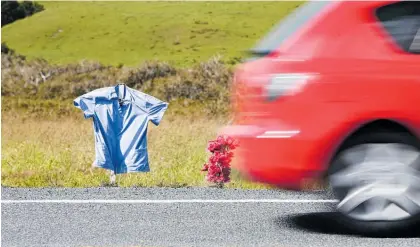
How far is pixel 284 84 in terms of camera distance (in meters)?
5.52

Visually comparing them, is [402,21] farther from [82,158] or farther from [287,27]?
[82,158]

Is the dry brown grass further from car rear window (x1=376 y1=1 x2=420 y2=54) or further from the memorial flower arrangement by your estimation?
car rear window (x1=376 y1=1 x2=420 y2=54)

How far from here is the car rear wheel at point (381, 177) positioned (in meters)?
5.47

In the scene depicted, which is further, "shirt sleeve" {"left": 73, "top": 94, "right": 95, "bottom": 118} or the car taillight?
"shirt sleeve" {"left": 73, "top": 94, "right": 95, "bottom": 118}

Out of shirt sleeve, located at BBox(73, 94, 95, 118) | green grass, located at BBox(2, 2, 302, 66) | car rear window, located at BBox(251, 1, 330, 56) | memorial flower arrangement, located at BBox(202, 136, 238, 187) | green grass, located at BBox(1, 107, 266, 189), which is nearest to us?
car rear window, located at BBox(251, 1, 330, 56)

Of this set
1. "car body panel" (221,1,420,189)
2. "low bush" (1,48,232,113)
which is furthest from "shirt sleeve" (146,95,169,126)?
"low bush" (1,48,232,113)

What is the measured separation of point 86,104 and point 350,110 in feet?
12.3

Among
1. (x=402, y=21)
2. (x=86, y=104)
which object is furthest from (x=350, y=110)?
(x=86, y=104)

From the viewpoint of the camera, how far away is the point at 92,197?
290 inches

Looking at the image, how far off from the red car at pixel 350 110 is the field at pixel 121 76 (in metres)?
2.86

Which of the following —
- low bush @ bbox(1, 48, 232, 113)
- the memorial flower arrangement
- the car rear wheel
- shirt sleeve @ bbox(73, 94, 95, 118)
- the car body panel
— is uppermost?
the car body panel

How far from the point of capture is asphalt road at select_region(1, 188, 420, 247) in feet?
18.3

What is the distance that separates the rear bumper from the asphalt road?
0.40 meters

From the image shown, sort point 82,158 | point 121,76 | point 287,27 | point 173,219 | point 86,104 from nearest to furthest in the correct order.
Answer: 1. point 287,27
2. point 173,219
3. point 86,104
4. point 82,158
5. point 121,76
